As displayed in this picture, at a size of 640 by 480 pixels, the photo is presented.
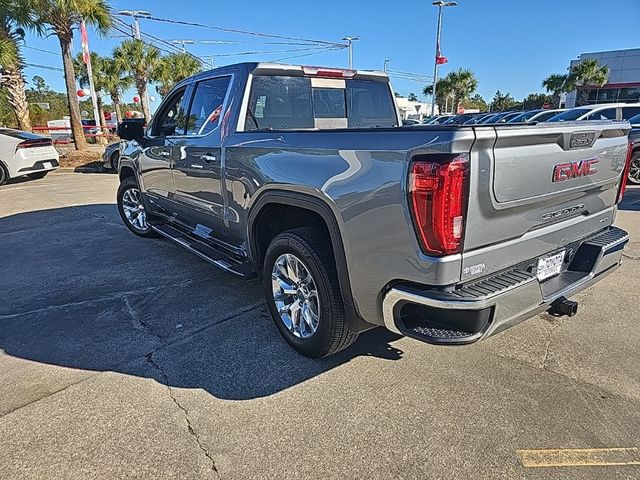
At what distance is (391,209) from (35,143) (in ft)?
41.7

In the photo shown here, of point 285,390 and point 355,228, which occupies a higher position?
point 355,228

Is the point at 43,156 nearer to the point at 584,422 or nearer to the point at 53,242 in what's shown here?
the point at 53,242

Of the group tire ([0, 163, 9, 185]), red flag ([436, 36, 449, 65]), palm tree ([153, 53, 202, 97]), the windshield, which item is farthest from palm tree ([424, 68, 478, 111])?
tire ([0, 163, 9, 185])

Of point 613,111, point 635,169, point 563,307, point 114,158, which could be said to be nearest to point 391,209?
point 563,307

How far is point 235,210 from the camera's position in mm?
3562

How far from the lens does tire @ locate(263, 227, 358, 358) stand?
8.77 ft

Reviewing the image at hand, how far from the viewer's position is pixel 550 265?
2.58 meters

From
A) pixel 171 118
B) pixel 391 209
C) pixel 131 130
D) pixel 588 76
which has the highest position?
pixel 588 76

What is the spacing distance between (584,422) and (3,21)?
19.7 m

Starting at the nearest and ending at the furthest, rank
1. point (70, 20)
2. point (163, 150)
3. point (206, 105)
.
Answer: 1. point (206, 105)
2. point (163, 150)
3. point (70, 20)

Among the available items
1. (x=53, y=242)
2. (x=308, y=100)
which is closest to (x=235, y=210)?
(x=308, y=100)

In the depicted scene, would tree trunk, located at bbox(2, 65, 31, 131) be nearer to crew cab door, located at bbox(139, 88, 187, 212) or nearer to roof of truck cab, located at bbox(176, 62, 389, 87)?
crew cab door, located at bbox(139, 88, 187, 212)

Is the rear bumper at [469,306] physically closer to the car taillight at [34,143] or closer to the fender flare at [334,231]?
the fender flare at [334,231]

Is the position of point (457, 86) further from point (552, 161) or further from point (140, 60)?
point (552, 161)
